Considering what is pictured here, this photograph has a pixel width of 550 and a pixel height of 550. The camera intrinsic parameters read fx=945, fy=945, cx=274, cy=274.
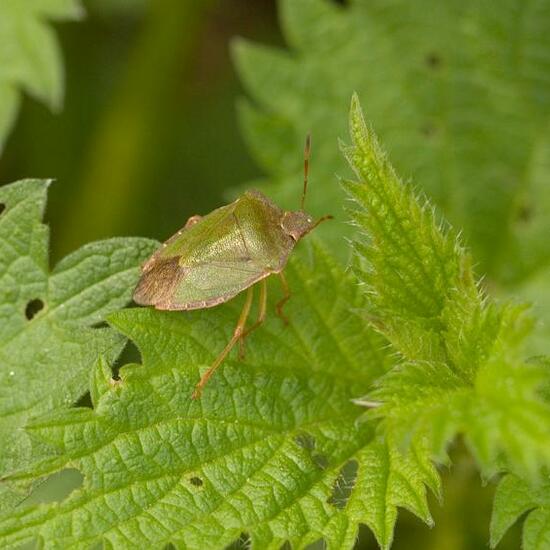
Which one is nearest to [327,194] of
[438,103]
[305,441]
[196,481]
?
[438,103]

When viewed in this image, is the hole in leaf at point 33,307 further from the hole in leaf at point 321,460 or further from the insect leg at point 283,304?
the hole in leaf at point 321,460

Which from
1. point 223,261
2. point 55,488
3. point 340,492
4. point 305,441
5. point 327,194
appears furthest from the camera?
point 327,194

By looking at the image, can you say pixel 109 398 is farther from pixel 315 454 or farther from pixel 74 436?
pixel 315 454

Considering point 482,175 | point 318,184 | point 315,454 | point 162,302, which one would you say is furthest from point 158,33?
A: point 315,454

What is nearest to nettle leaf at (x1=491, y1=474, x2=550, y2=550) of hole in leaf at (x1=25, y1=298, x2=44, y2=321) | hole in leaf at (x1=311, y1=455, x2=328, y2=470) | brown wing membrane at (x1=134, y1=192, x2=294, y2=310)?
hole in leaf at (x1=311, y1=455, x2=328, y2=470)

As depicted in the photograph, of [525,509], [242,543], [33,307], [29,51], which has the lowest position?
[525,509]

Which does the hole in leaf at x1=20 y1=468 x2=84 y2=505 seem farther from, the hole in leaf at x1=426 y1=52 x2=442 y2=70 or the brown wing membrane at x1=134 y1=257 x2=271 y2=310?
the hole in leaf at x1=426 y1=52 x2=442 y2=70

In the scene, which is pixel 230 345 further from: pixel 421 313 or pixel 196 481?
pixel 421 313
